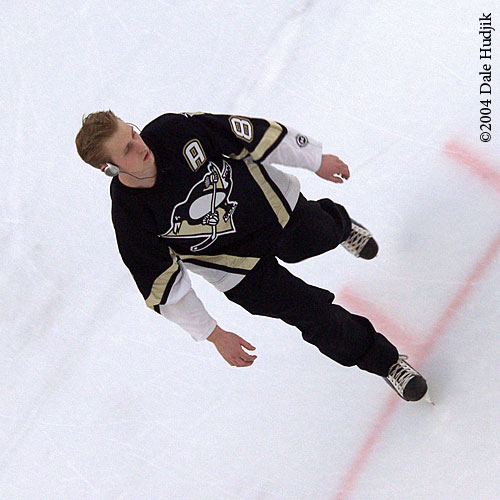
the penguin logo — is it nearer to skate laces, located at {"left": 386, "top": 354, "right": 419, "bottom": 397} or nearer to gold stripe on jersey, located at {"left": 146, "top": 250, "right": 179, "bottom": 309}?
gold stripe on jersey, located at {"left": 146, "top": 250, "right": 179, "bottom": 309}

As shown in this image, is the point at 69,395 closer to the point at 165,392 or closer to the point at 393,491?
the point at 165,392

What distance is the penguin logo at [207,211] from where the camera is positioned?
148 centimetres

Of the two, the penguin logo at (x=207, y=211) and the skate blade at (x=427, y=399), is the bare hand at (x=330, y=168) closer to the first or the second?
the penguin logo at (x=207, y=211)

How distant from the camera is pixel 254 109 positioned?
2.36 m

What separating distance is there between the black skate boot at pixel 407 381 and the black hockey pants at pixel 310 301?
0.8 inches

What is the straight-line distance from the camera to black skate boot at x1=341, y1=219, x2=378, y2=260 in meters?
1.89

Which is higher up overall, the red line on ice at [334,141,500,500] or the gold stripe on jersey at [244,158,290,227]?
the gold stripe on jersey at [244,158,290,227]

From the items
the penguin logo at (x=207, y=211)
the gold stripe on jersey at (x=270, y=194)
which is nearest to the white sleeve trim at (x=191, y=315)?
the penguin logo at (x=207, y=211)

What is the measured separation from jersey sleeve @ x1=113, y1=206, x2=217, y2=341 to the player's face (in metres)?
0.12

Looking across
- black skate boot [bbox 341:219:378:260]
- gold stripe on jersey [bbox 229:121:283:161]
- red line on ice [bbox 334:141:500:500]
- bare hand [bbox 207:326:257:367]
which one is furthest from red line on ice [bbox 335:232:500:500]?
gold stripe on jersey [bbox 229:121:283:161]

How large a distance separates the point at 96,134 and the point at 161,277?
322 millimetres

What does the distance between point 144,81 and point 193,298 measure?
116 cm

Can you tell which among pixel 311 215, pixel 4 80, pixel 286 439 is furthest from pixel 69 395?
pixel 4 80

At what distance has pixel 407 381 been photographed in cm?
174
